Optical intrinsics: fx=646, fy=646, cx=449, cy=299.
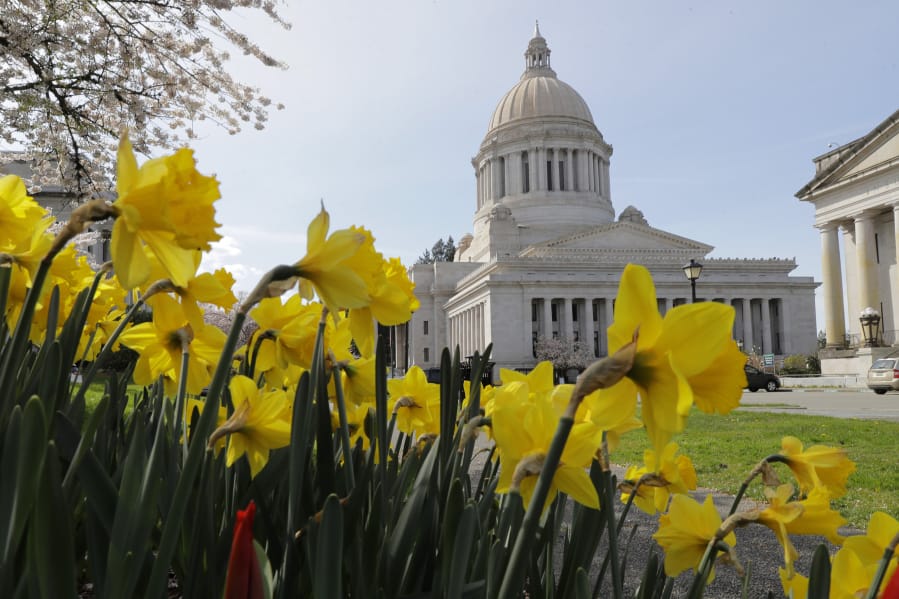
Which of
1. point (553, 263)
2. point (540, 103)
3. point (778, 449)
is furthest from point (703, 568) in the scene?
point (540, 103)

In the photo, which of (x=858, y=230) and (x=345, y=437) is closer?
(x=345, y=437)

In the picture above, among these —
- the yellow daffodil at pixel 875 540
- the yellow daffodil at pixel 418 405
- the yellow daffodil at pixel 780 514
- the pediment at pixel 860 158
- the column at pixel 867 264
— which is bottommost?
the yellow daffodil at pixel 875 540

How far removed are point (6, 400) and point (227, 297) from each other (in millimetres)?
378

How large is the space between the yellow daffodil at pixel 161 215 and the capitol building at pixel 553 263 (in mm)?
32314

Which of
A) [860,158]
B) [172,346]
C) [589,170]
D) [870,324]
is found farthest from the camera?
[589,170]

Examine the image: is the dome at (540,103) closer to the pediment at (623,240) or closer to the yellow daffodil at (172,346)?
the pediment at (623,240)

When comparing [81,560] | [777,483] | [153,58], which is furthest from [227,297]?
[153,58]

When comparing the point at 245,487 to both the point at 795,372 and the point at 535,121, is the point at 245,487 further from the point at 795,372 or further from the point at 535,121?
the point at 535,121

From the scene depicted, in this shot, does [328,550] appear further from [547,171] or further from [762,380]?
[547,171]

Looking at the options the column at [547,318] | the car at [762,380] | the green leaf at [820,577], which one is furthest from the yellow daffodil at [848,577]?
the column at [547,318]

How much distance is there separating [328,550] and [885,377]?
915 inches

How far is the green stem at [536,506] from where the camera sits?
55cm

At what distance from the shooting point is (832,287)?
1368 inches

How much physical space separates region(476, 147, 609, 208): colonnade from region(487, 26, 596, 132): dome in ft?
9.87
